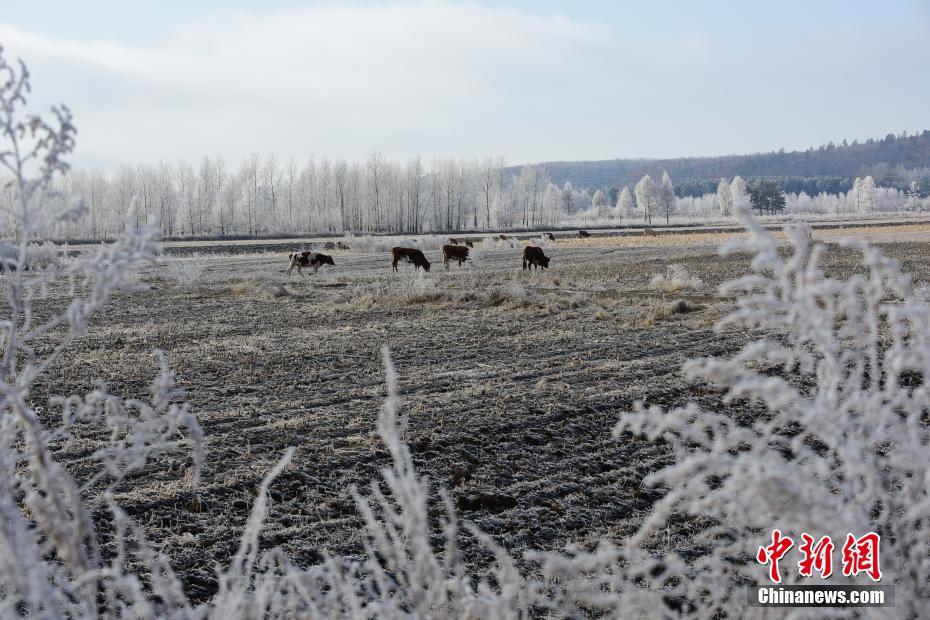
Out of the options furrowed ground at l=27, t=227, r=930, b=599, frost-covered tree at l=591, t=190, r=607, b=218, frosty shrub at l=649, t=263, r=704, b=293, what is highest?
frost-covered tree at l=591, t=190, r=607, b=218

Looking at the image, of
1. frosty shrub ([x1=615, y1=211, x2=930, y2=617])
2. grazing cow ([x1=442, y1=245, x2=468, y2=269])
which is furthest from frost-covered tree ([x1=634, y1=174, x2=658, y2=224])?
frosty shrub ([x1=615, y1=211, x2=930, y2=617])

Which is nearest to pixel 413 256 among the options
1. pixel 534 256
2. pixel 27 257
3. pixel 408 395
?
pixel 534 256

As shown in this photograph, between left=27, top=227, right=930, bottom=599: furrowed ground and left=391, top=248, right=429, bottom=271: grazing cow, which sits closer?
left=27, top=227, right=930, bottom=599: furrowed ground

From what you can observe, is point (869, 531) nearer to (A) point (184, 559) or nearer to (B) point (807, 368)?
(B) point (807, 368)

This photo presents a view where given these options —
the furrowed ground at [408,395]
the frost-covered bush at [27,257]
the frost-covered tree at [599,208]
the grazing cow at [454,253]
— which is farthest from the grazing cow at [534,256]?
the frost-covered tree at [599,208]

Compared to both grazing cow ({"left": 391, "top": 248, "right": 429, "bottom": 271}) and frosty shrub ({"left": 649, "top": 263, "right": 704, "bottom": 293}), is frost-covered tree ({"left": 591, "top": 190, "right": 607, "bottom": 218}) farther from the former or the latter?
frosty shrub ({"left": 649, "top": 263, "right": 704, "bottom": 293})

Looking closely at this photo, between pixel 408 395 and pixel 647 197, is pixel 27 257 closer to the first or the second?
pixel 408 395

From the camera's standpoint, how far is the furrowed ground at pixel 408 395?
496 centimetres

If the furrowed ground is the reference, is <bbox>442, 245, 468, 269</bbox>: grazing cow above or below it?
above

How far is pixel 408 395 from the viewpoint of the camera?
26.2ft

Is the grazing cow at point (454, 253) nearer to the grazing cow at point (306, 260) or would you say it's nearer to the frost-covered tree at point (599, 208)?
the grazing cow at point (306, 260)

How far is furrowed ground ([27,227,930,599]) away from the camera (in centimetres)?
496

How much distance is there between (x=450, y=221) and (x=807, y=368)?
94.7 metres

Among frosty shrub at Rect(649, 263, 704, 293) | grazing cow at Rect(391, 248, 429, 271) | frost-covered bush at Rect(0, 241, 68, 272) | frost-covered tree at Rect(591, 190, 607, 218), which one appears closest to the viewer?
frost-covered bush at Rect(0, 241, 68, 272)
